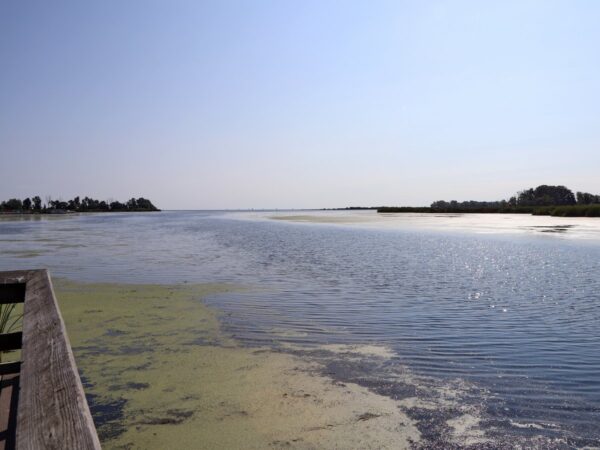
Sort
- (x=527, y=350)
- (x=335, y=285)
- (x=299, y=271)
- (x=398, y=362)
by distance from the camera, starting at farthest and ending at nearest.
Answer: (x=299, y=271), (x=335, y=285), (x=527, y=350), (x=398, y=362)

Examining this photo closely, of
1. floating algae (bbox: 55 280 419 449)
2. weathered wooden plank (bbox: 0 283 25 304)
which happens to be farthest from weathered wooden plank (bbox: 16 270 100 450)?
floating algae (bbox: 55 280 419 449)

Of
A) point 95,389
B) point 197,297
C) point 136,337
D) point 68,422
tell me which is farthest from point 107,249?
point 68,422

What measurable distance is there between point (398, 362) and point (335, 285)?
702cm

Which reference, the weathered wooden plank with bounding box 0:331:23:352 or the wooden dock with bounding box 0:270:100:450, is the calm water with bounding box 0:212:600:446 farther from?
the weathered wooden plank with bounding box 0:331:23:352

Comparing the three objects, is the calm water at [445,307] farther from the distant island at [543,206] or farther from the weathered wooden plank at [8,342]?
the distant island at [543,206]

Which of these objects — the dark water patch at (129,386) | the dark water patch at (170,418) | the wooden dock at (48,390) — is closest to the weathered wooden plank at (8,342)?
the wooden dock at (48,390)

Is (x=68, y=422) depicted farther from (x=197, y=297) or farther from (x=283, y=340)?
(x=197, y=297)

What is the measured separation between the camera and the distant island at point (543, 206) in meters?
67.2

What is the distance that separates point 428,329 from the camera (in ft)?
28.3

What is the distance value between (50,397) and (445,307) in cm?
1003

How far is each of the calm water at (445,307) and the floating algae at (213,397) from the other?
110cm

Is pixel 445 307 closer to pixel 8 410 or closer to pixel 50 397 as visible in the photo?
pixel 8 410

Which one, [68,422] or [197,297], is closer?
[68,422]

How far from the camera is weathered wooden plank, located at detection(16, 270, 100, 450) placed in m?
1.47
